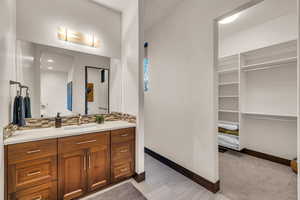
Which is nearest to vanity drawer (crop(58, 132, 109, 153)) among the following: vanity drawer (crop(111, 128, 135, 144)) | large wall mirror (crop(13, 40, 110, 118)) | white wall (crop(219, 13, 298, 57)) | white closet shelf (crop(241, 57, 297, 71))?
vanity drawer (crop(111, 128, 135, 144))

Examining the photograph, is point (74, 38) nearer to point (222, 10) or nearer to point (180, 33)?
point (180, 33)

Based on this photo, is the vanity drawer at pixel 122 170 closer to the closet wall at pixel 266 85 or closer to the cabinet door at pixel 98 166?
the cabinet door at pixel 98 166

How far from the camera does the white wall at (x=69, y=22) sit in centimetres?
173

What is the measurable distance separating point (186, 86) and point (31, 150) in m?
2.21

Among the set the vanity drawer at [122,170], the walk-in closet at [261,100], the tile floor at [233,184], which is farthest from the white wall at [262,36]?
the vanity drawer at [122,170]

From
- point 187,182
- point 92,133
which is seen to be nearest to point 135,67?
point 92,133

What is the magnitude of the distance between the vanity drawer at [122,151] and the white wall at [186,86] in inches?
34.9

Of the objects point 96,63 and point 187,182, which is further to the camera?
point 96,63

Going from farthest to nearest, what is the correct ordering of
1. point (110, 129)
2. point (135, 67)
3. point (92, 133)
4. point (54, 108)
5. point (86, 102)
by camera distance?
point (86, 102) → point (135, 67) → point (54, 108) → point (110, 129) → point (92, 133)

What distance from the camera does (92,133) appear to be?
170 centimetres

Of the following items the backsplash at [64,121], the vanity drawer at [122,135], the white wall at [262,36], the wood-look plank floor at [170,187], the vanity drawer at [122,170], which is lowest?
the wood-look plank floor at [170,187]

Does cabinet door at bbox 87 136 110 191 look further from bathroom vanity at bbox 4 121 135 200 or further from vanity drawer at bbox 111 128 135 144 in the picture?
vanity drawer at bbox 111 128 135 144

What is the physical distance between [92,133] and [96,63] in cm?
133

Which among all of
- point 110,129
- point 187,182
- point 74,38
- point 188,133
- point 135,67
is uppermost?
point 74,38
